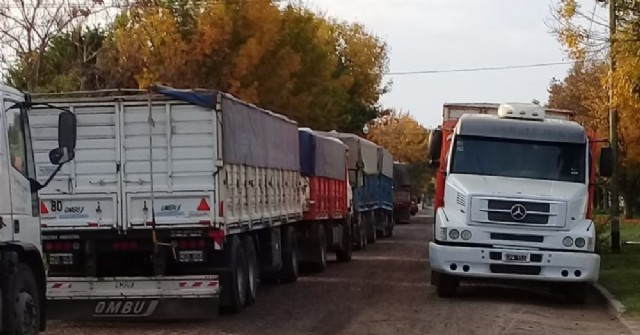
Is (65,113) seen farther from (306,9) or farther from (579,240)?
(306,9)

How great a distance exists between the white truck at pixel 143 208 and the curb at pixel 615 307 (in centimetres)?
529

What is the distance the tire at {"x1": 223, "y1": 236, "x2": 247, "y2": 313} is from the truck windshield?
3.94 m

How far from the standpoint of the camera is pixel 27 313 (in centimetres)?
1205

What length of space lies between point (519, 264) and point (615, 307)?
61.7 inches

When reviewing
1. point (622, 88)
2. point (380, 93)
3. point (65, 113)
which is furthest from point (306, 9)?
point (65, 113)

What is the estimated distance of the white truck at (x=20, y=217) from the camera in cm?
1158

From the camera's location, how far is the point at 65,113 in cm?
1206

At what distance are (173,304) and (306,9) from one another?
1395 inches

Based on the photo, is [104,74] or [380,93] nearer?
[104,74]

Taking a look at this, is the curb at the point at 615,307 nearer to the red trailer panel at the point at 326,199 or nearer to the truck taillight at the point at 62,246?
the red trailer panel at the point at 326,199

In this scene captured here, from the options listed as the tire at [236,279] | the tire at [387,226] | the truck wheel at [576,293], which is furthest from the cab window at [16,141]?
the tire at [387,226]

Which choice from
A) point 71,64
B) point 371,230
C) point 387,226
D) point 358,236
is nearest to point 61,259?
point 358,236

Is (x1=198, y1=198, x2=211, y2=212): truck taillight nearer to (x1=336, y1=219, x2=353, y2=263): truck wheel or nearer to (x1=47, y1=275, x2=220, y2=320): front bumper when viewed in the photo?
(x1=47, y1=275, x2=220, y2=320): front bumper

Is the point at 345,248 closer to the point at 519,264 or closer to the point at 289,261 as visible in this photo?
the point at 289,261
